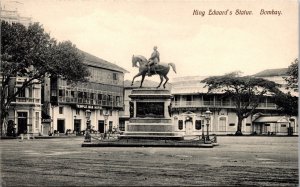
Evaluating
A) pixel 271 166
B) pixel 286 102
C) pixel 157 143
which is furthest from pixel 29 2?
pixel 286 102

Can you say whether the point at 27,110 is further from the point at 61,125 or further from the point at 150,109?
the point at 150,109

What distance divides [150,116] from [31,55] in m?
12.8

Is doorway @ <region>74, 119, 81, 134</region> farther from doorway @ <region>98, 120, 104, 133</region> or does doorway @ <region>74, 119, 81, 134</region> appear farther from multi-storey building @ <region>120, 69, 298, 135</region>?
multi-storey building @ <region>120, 69, 298, 135</region>

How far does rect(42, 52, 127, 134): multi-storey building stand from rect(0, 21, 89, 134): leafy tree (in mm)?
10636

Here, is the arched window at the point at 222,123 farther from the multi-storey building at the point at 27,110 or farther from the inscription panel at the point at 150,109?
the inscription panel at the point at 150,109

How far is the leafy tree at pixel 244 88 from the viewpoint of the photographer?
57.8 meters

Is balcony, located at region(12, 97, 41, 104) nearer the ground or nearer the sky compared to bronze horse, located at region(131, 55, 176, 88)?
nearer the ground

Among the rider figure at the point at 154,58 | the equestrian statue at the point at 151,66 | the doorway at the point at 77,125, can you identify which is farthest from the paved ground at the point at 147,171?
the doorway at the point at 77,125

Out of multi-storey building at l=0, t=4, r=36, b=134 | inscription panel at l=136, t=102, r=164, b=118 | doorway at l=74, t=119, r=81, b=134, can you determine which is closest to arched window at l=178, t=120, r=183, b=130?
doorway at l=74, t=119, r=81, b=134

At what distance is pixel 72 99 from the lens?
5916 centimetres

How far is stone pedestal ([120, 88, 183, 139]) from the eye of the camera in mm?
29594

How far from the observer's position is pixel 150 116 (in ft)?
97.9

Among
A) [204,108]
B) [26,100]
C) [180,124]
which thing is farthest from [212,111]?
[26,100]

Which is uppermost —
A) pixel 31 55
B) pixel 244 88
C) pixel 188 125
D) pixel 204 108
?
pixel 31 55
